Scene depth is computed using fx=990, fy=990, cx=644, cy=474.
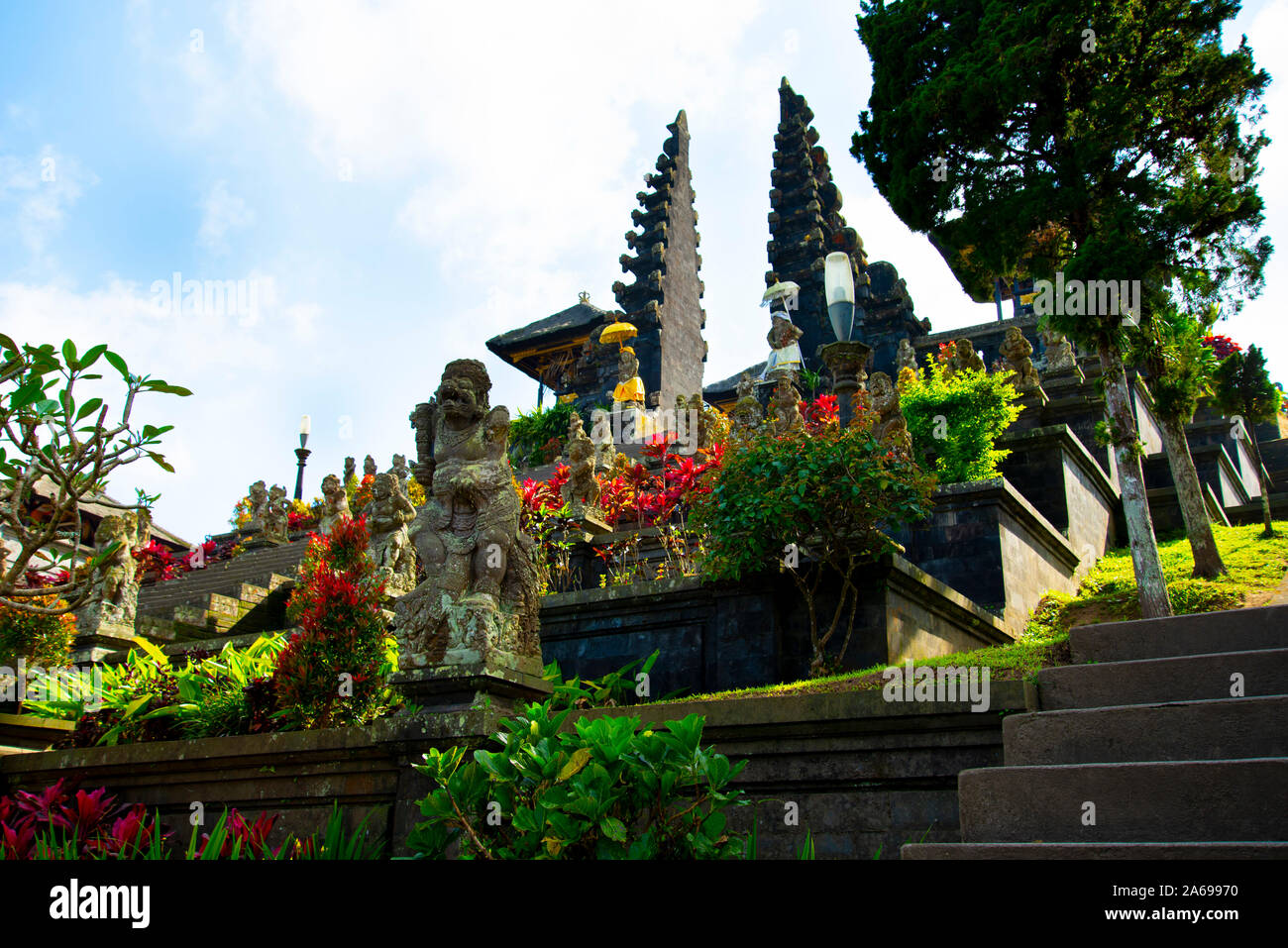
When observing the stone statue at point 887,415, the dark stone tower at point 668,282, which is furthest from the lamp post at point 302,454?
the stone statue at point 887,415

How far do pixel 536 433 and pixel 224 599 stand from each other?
1378cm

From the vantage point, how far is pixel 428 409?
712cm

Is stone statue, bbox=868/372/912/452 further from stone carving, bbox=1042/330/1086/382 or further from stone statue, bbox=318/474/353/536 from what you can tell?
stone statue, bbox=318/474/353/536

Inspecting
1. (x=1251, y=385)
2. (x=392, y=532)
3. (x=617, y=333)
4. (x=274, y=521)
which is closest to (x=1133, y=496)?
(x=1251, y=385)

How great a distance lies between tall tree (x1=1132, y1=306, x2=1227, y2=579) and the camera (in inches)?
368

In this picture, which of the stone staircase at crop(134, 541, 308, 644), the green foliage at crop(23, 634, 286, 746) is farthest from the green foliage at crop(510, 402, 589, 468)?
the green foliage at crop(23, 634, 286, 746)

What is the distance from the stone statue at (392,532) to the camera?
1408 cm

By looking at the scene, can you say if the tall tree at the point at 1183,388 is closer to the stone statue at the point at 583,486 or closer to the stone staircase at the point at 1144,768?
the stone staircase at the point at 1144,768

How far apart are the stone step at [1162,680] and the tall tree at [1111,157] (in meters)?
3.69

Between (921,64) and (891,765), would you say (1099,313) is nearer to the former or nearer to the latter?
(921,64)

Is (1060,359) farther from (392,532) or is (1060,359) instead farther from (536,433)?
(536,433)
